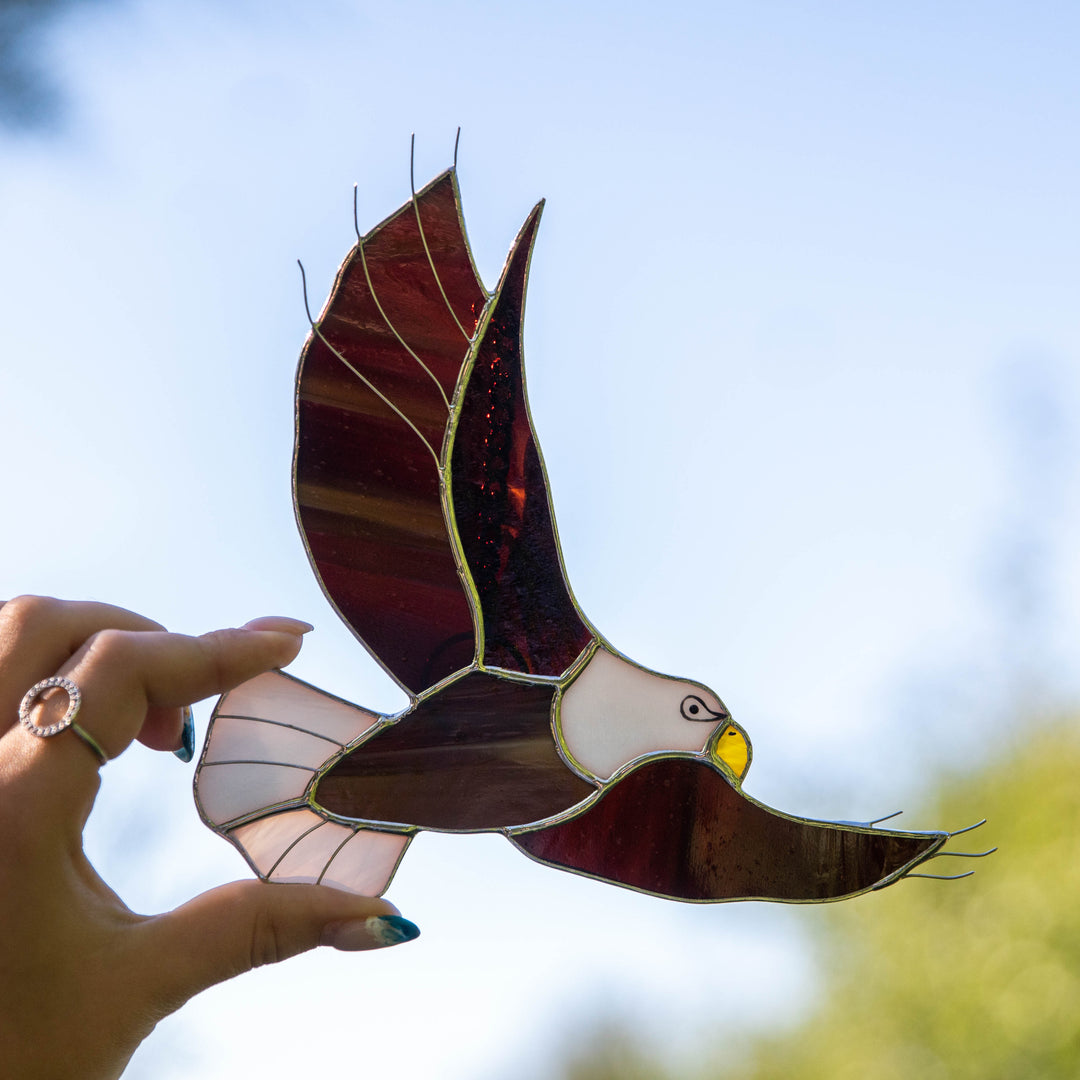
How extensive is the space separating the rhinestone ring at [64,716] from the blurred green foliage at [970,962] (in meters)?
2.69

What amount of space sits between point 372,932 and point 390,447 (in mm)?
531

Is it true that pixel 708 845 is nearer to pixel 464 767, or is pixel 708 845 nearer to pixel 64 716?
pixel 464 767

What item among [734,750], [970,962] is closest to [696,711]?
[734,750]

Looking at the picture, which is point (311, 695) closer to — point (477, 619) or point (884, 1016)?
point (477, 619)

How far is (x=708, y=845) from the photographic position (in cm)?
118

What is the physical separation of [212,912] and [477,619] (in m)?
0.41

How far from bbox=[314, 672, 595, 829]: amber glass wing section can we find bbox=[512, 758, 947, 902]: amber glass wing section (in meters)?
0.04

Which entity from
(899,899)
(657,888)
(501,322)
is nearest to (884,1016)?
(899,899)

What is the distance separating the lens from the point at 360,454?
120 cm

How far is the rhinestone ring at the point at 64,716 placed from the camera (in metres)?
1.02

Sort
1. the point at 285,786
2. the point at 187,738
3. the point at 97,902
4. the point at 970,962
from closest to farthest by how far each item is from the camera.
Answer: the point at 97,902 → the point at 285,786 → the point at 187,738 → the point at 970,962

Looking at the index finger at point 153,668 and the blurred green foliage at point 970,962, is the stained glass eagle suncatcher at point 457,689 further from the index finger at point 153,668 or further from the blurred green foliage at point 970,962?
the blurred green foliage at point 970,962

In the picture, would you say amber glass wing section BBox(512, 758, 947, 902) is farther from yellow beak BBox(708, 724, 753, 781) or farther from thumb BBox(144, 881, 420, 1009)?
thumb BBox(144, 881, 420, 1009)

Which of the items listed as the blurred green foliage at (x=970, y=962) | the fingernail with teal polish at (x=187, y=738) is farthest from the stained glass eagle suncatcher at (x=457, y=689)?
the blurred green foliage at (x=970, y=962)
